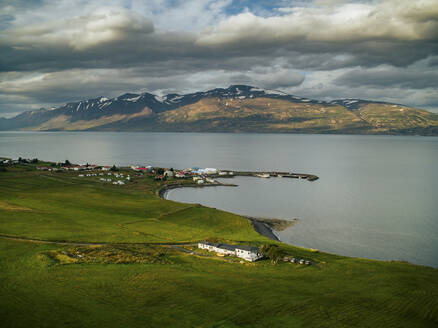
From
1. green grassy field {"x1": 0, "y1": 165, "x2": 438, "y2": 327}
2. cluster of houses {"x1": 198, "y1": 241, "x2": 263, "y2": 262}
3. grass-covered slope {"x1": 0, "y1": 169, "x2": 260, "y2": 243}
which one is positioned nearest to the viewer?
green grassy field {"x1": 0, "y1": 165, "x2": 438, "y2": 327}

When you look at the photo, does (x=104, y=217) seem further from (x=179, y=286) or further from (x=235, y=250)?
(x=179, y=286)

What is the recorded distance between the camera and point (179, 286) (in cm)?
3444

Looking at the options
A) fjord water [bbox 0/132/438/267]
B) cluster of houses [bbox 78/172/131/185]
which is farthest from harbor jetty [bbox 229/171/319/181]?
cluster of houses [bbox 78/172/131/185]

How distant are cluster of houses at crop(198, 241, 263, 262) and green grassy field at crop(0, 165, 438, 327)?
1.88 metres

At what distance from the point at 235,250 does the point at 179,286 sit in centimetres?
1809

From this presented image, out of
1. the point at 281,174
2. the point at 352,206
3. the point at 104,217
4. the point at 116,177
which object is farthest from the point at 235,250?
the point at 281,174

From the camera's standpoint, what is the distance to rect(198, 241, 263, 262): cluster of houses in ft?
163

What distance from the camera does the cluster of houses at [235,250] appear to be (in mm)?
49594

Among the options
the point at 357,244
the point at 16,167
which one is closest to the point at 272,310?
the point at 357,244

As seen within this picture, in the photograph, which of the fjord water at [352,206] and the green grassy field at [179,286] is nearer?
the green grassy field at [179,286]

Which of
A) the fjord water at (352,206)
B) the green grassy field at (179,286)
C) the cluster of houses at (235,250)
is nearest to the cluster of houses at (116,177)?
the fjord water at (352,206)

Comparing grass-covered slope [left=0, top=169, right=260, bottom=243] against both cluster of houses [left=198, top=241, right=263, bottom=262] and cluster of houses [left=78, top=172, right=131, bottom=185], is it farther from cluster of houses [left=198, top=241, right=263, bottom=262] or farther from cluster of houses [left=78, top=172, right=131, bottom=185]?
cluster of houses [left=78, top=172, right=131, bottom=185]

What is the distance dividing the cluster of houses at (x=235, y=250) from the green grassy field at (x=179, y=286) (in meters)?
1.88

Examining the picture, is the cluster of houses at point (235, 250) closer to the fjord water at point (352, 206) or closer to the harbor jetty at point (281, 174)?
the fjord water at point (352, 206)
